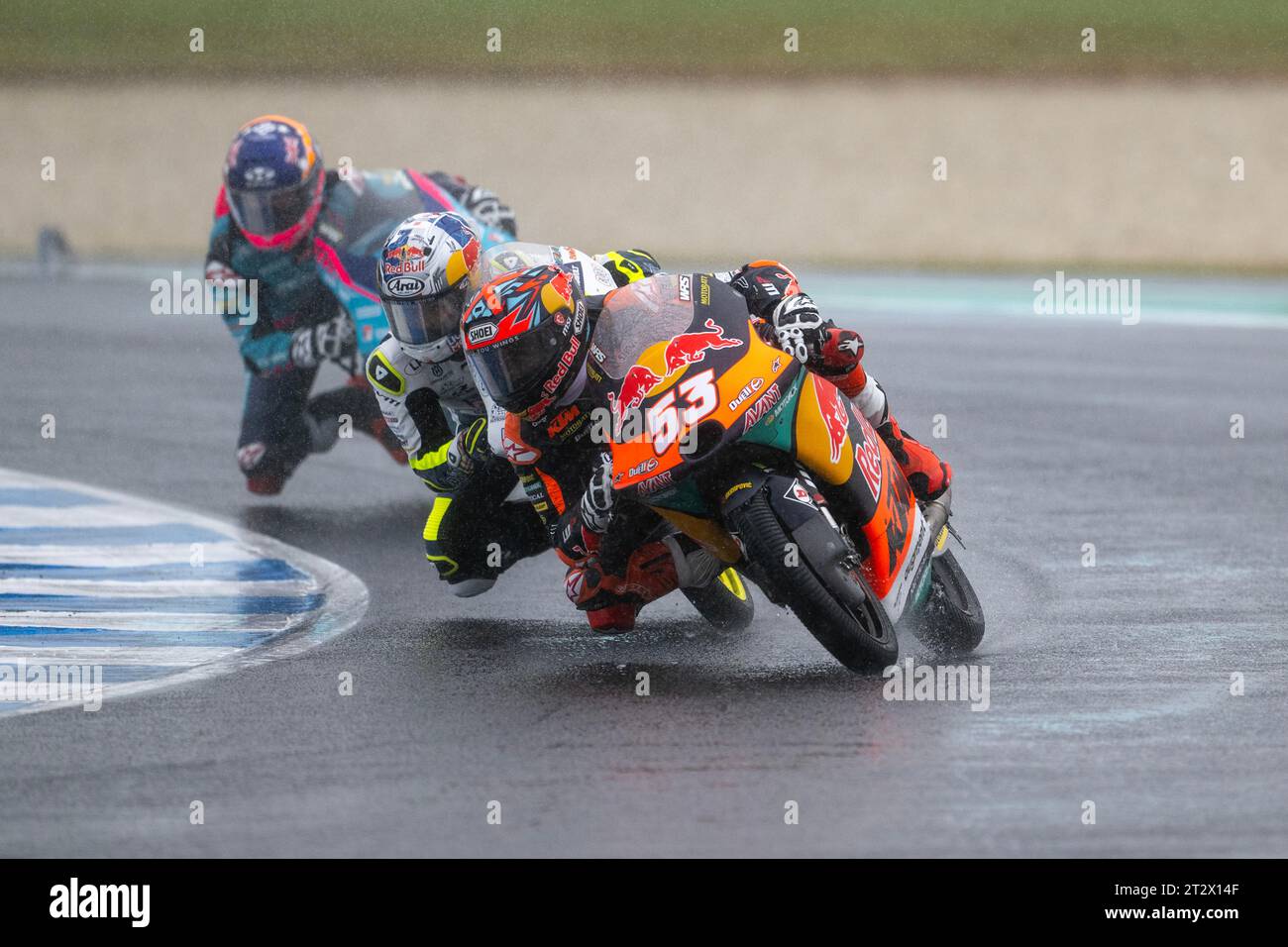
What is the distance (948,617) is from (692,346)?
1.42 m

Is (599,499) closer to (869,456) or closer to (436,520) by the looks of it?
(869,456)

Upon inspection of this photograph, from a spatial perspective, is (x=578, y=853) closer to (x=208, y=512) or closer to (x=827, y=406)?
(x=827, y=406)

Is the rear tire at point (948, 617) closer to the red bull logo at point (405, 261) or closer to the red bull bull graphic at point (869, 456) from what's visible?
the red bull bull graphic at point (869, 456)

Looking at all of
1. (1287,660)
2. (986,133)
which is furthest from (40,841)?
(986,133)

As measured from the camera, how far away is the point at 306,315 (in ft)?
35.9

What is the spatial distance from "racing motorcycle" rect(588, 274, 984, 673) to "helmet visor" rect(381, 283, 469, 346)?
1.26 m

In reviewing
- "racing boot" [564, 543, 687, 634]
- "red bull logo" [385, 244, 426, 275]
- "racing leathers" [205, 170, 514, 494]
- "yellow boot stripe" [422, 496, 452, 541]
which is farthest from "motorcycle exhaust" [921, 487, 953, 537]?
"racing leathers" [205, 170, 514, 494]

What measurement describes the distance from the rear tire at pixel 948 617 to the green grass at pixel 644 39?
25.9 meters

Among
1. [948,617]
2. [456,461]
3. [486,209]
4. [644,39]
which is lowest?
[948,617]

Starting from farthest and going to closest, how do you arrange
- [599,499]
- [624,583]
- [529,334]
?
[624,583]
[599,499]
[529,334]

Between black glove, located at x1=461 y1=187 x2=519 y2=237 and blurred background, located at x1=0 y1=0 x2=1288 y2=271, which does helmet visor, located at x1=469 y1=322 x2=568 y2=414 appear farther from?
blurred background, located at x1=0 y1=0 x2=1288 y2=271

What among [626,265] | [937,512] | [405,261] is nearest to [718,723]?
[937,512]

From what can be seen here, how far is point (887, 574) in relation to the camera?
682 centimetres

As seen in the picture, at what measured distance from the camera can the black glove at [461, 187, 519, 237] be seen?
11.0 metres
